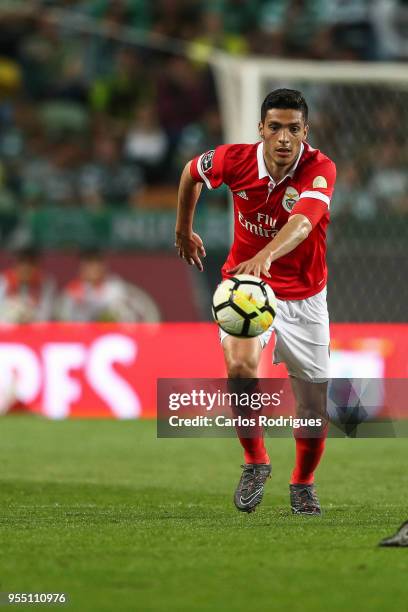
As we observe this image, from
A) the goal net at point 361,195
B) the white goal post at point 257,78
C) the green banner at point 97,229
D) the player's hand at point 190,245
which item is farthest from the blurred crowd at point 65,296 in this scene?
the player's hand at point 190,245

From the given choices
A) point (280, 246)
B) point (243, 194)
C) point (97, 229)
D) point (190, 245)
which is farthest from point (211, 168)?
point (97, 229)

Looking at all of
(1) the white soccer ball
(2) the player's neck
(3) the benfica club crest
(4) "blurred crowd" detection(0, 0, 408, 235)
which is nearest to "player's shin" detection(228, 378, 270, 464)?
(1) the white soccer ball

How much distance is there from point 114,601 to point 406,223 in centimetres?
1050

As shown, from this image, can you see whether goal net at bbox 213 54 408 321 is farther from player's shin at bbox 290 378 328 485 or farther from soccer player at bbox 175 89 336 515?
player's shin at bbox 290 378 328 485

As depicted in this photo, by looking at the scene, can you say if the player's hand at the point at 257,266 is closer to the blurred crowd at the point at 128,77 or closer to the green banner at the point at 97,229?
the green banner at the point at 97,229

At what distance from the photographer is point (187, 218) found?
7.37 metres

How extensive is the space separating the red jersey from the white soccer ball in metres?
0.70

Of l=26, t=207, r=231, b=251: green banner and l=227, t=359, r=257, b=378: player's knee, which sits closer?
l=227, t=359, r=257, b=378: player's knee

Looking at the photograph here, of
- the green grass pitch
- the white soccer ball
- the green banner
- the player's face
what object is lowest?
the green grass pitch

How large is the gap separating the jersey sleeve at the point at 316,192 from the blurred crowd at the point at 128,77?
9.78 meters

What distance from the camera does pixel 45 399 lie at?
14.0 m

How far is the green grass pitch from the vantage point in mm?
4711

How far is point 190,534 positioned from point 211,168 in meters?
2.02

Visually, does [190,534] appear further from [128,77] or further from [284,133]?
[128,77]
